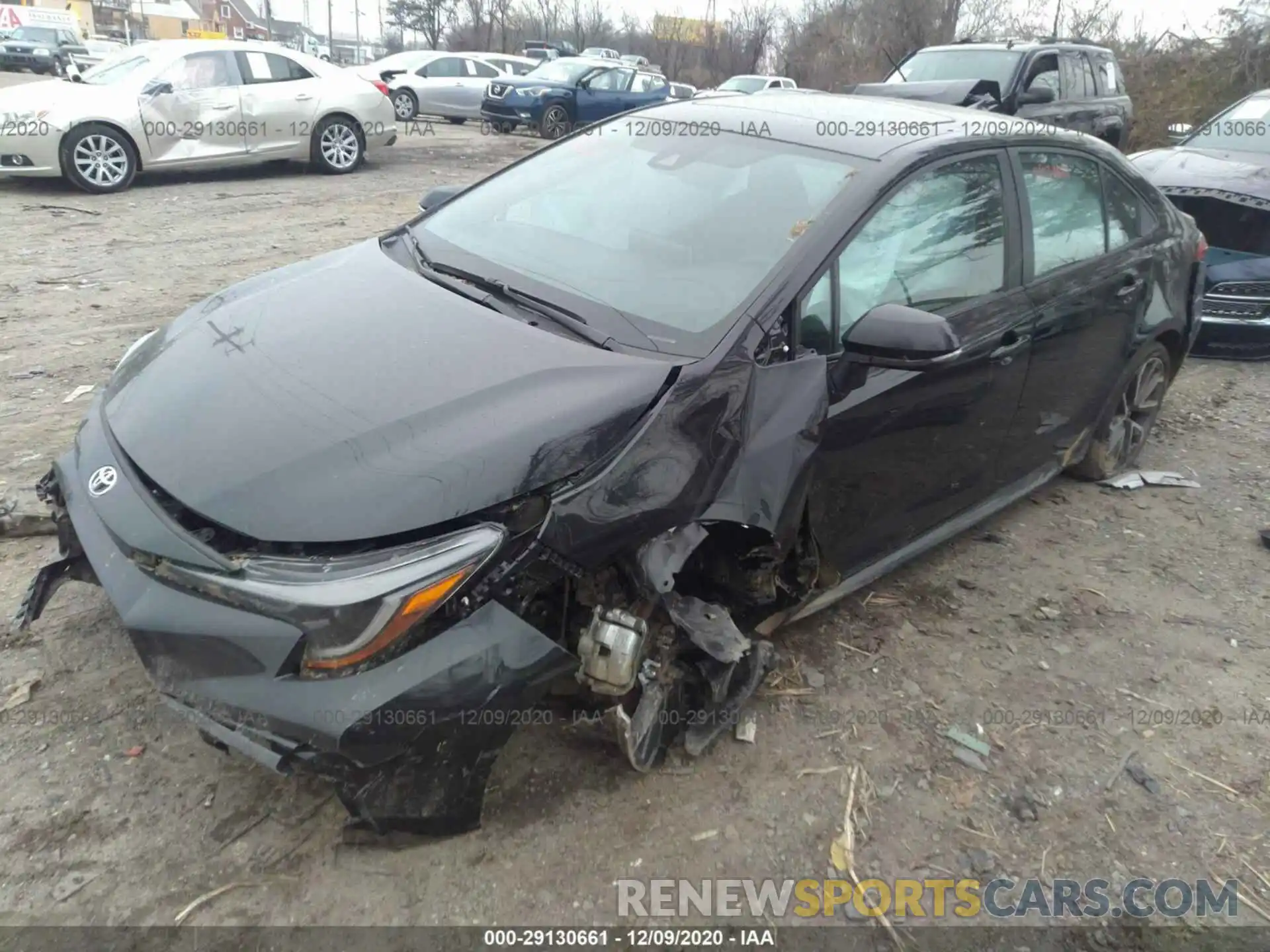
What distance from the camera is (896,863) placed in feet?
7.75

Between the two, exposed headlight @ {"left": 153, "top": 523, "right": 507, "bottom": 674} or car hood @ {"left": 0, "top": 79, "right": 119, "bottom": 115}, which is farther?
car hood @ {"left": 0, "top": 79, "right": 119, "bottom": 115}

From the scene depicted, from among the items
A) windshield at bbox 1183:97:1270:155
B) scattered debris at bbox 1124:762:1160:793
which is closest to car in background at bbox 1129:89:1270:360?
windshield at bbox 1183:97:1270:155

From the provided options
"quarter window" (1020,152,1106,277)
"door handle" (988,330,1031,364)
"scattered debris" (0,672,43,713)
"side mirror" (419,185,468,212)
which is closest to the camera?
"scattered debris" (0,672,43,713)

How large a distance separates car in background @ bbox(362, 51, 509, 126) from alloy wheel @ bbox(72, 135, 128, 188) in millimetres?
10287

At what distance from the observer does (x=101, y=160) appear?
9.12m

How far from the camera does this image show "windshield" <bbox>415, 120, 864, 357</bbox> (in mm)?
2549

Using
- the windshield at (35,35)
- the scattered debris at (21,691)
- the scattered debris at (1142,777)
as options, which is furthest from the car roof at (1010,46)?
the windshield at (35,35)

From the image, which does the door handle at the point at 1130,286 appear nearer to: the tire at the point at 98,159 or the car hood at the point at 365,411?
the car hood at the point at 365,411

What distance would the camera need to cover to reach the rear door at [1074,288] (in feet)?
10.8

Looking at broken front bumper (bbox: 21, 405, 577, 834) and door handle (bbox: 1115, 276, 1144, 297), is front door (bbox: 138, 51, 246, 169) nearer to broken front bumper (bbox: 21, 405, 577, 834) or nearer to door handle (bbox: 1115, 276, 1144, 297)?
broken front bumper (bbox: 21, 405, 577, 834)

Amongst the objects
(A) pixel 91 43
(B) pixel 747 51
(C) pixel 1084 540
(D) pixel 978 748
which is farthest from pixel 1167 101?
(A) pixel 91 43

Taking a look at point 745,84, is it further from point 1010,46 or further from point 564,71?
point 1010,46

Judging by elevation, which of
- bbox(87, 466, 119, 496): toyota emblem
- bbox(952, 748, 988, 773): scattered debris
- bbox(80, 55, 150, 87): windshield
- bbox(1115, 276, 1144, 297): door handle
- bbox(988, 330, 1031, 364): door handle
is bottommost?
bbox(952, 748, 988, 773): scattered debris

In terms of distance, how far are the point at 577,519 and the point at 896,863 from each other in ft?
4.14
